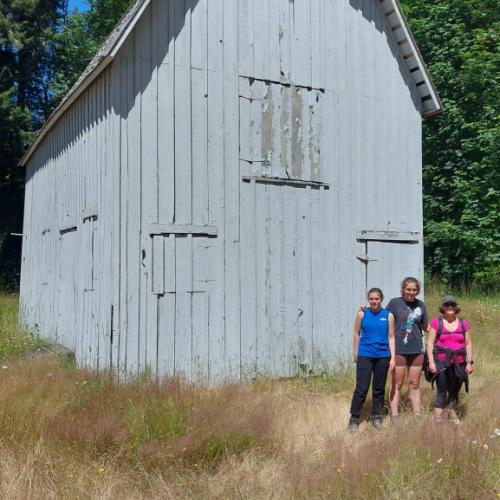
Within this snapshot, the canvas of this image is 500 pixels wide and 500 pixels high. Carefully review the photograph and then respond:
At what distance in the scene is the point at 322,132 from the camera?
33.4ft

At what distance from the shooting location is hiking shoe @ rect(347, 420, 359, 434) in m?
7.07

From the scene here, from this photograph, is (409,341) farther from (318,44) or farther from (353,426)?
(318,44)

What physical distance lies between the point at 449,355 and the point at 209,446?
3056 mm

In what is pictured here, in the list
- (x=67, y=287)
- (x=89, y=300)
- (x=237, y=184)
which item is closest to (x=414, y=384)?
(x=237, y=184)

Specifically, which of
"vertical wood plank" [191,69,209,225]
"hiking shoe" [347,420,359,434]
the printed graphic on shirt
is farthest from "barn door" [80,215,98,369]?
the printed graphic on shirt

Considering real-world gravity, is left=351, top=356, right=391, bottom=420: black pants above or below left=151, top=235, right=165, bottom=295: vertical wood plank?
below

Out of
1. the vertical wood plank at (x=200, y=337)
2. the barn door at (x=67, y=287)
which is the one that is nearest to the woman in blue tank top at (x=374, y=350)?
the vertical wood plank at (x=200, y=337)

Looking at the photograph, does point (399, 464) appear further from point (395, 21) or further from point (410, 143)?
point (395, 21)

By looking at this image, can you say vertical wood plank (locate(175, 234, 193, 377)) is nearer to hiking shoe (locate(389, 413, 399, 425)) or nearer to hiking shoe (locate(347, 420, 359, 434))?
hiking shoe (locate(347, 420, 359, 434))

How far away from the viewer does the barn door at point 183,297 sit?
28.2ft

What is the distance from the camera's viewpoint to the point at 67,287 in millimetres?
10570

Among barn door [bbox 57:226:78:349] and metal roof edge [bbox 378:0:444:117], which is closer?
barn door [bbox 57:226:78:349]

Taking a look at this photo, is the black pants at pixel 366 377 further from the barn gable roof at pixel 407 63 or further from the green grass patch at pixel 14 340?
the barn gable roof at pixel 407 63

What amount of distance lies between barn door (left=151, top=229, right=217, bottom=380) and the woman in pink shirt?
329 centimetres
